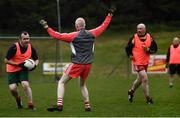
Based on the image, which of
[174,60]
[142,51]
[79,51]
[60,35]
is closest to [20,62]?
[60,35]

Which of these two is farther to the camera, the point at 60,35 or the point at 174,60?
the point at 174,60

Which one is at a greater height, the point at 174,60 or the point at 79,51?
the point at 79,51

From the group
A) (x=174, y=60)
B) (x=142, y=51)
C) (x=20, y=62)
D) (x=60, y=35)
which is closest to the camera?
(x=60, y=35)

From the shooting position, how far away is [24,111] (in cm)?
1466

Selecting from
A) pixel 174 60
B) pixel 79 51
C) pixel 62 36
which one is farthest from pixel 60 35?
pixel 174 60

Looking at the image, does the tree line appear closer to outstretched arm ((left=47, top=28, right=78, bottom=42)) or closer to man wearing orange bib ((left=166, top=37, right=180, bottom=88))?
man wearing orange bib ((left=166, top=37, right=180, bottom=88))

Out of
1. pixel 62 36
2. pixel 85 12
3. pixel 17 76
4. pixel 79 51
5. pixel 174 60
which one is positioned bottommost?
pixel 17 76

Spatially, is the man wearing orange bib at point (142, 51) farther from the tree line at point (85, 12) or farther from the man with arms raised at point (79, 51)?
the tree line at point (85, 12)

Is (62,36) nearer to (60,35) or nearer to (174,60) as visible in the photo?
(60,35)

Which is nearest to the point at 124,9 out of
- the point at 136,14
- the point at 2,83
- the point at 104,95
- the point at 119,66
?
the point at 136,14

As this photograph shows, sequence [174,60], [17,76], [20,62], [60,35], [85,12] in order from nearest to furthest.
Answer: [60,35] → [20,62] → [17,76] → [174,60] → [85,12]

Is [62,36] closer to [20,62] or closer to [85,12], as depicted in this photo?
[20,62]

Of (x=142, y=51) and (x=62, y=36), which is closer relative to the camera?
(x=62, y=36)

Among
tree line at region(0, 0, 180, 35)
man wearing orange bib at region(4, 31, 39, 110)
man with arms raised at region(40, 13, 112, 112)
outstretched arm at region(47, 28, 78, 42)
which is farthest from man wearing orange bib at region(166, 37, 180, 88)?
tree line at region(0, 0, 180, 35)
